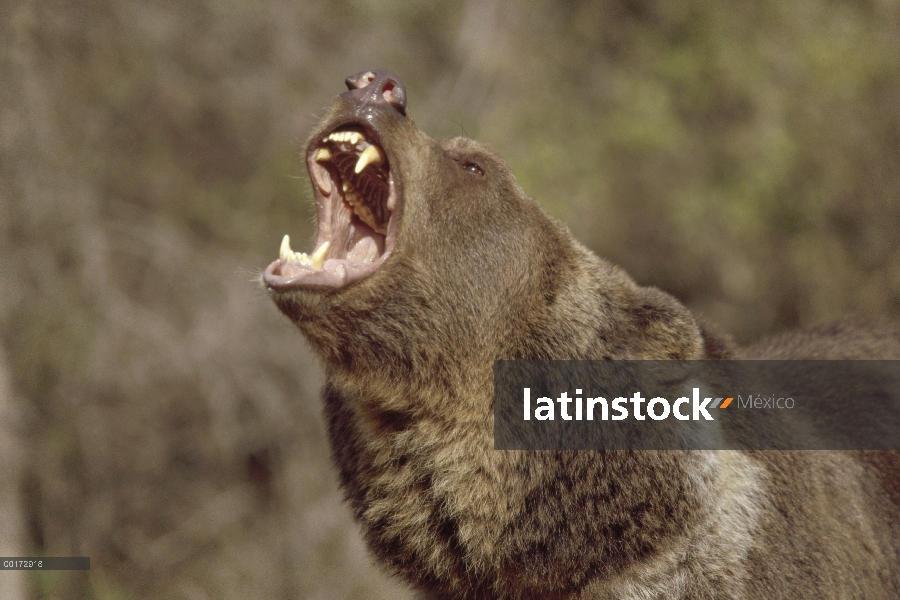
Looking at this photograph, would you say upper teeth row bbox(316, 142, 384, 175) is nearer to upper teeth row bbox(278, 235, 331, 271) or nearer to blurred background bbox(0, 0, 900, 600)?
upper teeth row bbox(278, 235, 331, 271)

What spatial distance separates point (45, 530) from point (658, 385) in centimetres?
611

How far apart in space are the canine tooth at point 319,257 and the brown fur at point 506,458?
0.14 metres

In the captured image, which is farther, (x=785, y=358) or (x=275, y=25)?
(x=275, y=25)

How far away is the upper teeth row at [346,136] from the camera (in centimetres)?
308

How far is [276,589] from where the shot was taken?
22.6 ft

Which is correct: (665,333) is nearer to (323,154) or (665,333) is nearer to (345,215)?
(345,215)

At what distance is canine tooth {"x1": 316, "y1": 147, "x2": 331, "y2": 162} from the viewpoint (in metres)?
3.18

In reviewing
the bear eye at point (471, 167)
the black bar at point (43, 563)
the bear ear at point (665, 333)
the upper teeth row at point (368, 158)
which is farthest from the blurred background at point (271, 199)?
the bear ear at point (665, 333)

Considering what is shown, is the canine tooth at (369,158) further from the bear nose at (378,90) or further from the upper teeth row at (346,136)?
the bear nose at (378,90)

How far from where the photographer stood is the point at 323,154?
320 cm

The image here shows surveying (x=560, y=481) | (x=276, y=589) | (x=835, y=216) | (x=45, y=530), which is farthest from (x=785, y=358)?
(x=835, y=216)

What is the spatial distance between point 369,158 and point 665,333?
1236mm

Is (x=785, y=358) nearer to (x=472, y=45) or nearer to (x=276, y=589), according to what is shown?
(x=276, y=589)

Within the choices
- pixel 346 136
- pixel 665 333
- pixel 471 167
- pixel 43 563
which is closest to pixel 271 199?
pixel 43 563
